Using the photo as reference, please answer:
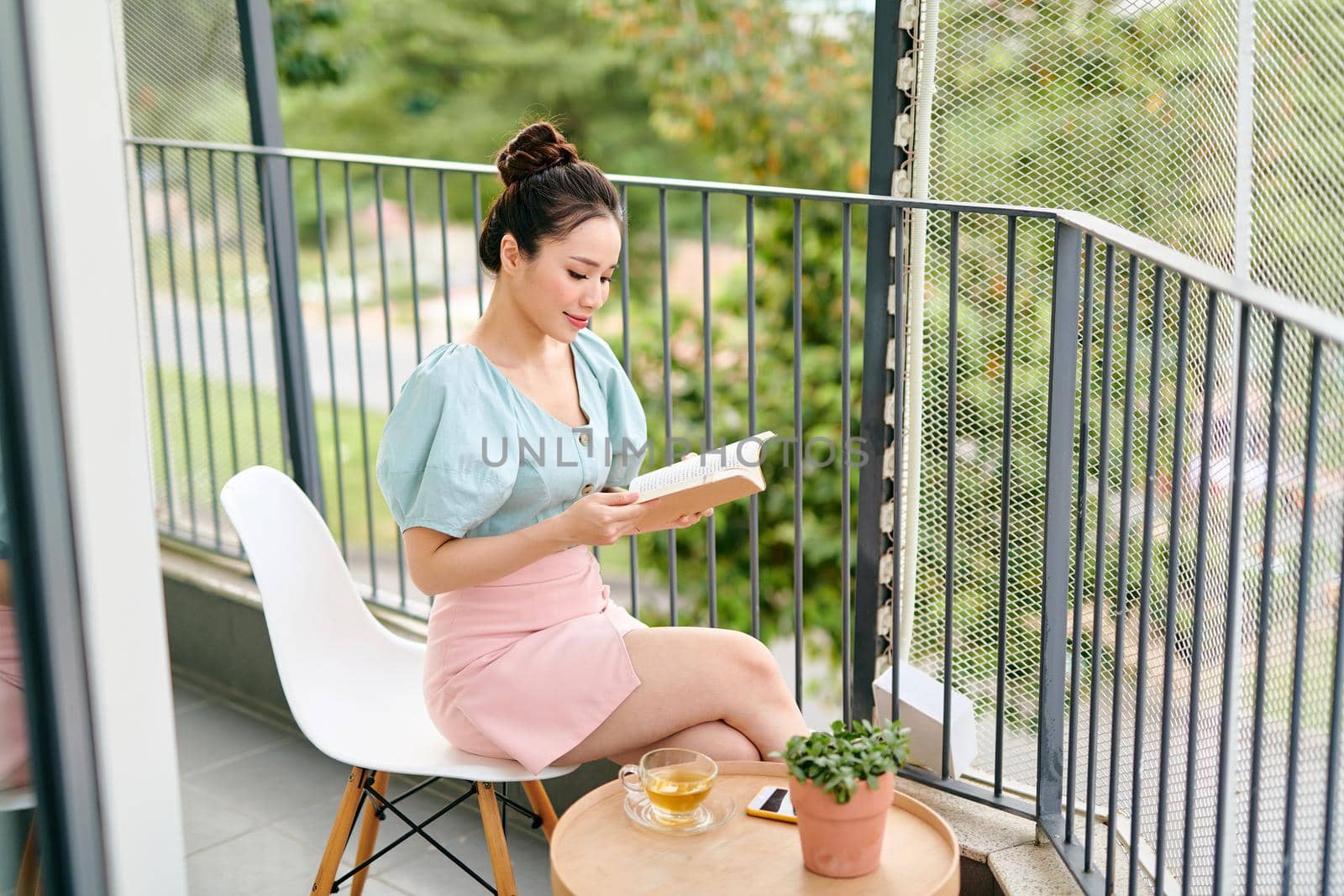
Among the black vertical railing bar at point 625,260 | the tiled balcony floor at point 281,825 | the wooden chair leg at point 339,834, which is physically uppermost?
the black vertical railing bar at point 625,260

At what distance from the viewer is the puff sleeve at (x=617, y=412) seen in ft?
7.20

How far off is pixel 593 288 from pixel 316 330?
36.3 feet

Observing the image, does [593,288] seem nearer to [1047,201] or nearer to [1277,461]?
[1047,201]

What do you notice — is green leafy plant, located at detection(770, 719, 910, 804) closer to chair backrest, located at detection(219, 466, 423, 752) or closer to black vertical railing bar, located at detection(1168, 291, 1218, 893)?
black vertical railing bar, located at detection(1168, 291, 1218, 893)

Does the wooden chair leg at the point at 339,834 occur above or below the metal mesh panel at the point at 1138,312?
below

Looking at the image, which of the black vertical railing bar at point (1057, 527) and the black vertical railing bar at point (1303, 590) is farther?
the black vertical railing bar at point (1057, 527)

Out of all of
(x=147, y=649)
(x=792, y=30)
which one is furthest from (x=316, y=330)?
(x=147, y=649)

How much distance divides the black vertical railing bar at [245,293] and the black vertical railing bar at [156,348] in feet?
1.09

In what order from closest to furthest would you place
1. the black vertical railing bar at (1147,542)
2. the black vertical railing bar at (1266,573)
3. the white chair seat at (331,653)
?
the black vertical railing bar at (1266,573)
the black vertical railing bar at (1147,542)
the white chair seat at (331,653)

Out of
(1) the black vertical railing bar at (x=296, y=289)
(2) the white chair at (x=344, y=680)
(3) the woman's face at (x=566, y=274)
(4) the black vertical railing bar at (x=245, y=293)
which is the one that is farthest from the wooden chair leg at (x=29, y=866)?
(4) the black vertical railing bar at (x=245, y=293)

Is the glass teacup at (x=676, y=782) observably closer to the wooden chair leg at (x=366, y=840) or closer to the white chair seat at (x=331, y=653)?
the white chair seat at (x=331, y=653)

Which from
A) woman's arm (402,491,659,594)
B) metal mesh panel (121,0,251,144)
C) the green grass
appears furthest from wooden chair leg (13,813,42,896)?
metal mesh panel (121,0,251,144)

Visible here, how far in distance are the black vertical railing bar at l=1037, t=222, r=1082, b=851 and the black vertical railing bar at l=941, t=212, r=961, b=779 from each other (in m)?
0.17

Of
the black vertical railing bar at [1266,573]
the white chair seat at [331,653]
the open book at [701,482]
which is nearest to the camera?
the black vertical railing bar at [1266,573]
